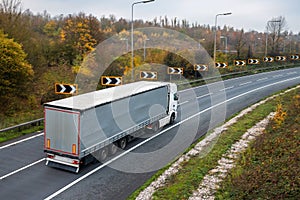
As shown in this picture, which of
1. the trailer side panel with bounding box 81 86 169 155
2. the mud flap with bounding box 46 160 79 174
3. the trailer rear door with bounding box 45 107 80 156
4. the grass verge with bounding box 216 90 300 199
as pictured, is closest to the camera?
the grass verge with bounding box 216 90 300 199

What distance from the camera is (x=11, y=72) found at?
2114cm

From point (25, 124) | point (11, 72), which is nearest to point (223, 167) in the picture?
point (25, 124)

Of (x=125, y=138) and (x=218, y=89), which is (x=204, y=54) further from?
(x=125, y=138)

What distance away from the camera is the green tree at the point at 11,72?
20609 millimetres

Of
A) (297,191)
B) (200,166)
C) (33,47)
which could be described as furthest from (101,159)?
(33,47)

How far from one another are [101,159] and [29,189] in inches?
140

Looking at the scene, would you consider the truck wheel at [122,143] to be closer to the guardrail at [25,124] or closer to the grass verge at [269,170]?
the grass verge at [269,170]

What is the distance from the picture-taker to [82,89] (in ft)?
90.8

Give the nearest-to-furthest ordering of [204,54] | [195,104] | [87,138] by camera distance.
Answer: [87,138]
[195,104]
[204,54]

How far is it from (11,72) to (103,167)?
38.2 ft

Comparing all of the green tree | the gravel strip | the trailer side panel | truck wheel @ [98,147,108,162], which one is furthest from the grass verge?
the green tree

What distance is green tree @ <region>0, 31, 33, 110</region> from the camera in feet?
67.6

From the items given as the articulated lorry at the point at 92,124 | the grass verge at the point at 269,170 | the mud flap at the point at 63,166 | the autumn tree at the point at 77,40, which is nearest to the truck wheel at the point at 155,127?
the articulated lorry at the point at 92,124

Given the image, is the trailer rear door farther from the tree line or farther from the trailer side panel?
the tree line
